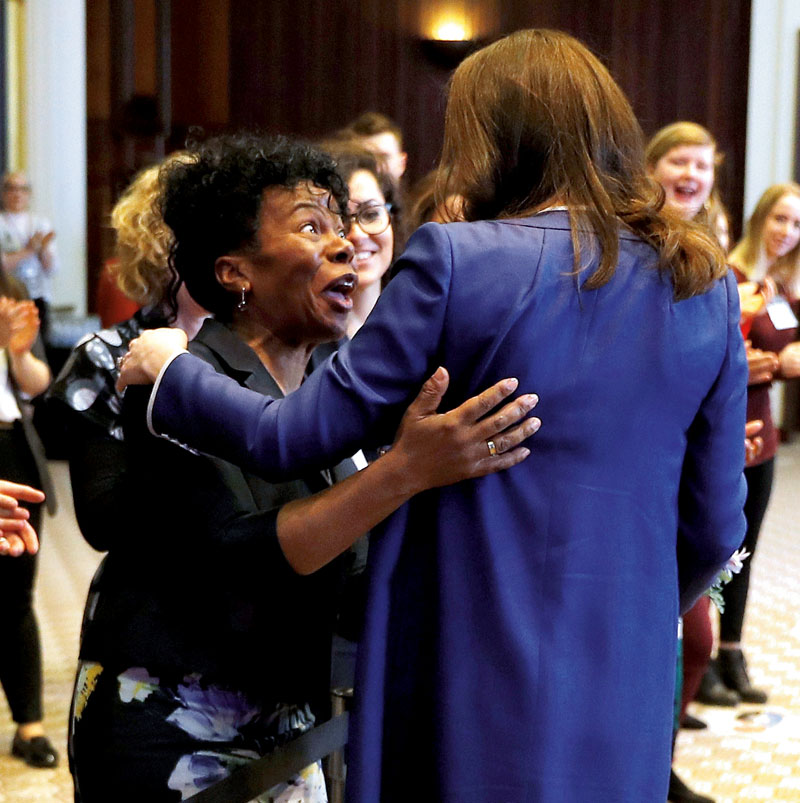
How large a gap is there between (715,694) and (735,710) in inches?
3.8

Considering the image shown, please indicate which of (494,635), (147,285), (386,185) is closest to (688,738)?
(386,185)

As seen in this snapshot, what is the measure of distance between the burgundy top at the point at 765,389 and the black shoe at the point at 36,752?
246cm

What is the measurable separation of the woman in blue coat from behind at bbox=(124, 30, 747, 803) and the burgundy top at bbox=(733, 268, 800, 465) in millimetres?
2748

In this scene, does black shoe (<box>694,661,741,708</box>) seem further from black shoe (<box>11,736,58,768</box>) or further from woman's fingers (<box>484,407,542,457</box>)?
woman's fingers (<box>484,407,542,457</box>)

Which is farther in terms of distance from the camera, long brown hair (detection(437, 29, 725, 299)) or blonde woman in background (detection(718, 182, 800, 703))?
blonde woman in background (detection(718, 182, 800, 703))

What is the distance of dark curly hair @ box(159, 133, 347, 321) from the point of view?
5.85 feet

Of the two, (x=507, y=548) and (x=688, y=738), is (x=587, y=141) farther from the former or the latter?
(x=688, y=738)

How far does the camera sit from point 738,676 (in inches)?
176

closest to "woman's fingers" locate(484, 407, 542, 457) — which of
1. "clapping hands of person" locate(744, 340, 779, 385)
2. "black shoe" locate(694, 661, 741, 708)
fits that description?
"clapping hands of person" locate(744, 340, 779, 385)

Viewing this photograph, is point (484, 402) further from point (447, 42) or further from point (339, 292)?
point (447, 42)

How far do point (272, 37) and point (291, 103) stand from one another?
1.76ft

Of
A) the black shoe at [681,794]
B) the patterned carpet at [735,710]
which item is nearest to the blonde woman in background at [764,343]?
the patterned carpet at [735,710]

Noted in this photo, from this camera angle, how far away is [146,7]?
953 cm

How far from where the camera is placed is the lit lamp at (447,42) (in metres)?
9.96
